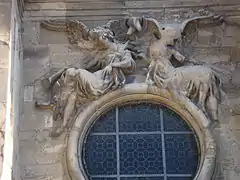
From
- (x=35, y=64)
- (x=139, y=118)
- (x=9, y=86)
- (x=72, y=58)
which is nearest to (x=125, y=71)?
(x=139, y=118)

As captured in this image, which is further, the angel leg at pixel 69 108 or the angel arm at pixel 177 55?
the angel arm at pixel 177 55

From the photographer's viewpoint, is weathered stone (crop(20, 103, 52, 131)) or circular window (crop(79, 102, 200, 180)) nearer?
circular window (crop(79, 102, 200, 180))

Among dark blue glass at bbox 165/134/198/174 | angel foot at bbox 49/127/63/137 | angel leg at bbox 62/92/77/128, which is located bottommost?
dark blue glass at bbox 165/134/198/174

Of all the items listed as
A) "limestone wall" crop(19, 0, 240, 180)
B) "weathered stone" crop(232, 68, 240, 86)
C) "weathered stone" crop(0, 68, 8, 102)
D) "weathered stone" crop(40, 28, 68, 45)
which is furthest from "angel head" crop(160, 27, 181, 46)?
"weathered stone" crop(0, 68, 8, 102)

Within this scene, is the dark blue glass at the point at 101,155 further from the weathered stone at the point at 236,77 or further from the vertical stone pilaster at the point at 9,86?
the weathered stone at the point at 236,77

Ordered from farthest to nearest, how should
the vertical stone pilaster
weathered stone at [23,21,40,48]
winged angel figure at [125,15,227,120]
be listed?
1. weathered stone at [23,21,40,48]
2. winged angel figure at [125,15,227,120]
3. the vertical stone pilaster

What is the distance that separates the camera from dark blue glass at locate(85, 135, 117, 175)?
23.3ft

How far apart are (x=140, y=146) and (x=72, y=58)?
1.20 meters

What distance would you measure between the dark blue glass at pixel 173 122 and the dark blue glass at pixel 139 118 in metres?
0.07

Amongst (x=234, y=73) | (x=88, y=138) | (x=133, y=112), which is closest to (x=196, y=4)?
(x=234, y=73)

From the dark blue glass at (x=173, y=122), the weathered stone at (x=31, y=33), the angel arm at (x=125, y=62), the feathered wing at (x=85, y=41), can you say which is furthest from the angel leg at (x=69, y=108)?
the dark blue glass at (x=173, y=122)

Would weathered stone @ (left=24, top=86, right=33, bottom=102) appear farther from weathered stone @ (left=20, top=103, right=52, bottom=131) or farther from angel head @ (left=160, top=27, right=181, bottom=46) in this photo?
angel head @ (left=160, top=27, right=181, bottom=46)

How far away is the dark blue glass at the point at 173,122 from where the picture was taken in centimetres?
731

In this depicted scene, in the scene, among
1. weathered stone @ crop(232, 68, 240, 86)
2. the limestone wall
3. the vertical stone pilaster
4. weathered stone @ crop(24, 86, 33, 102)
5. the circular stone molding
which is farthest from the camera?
weathered stone @ crop(232, 68, 240, 86)
